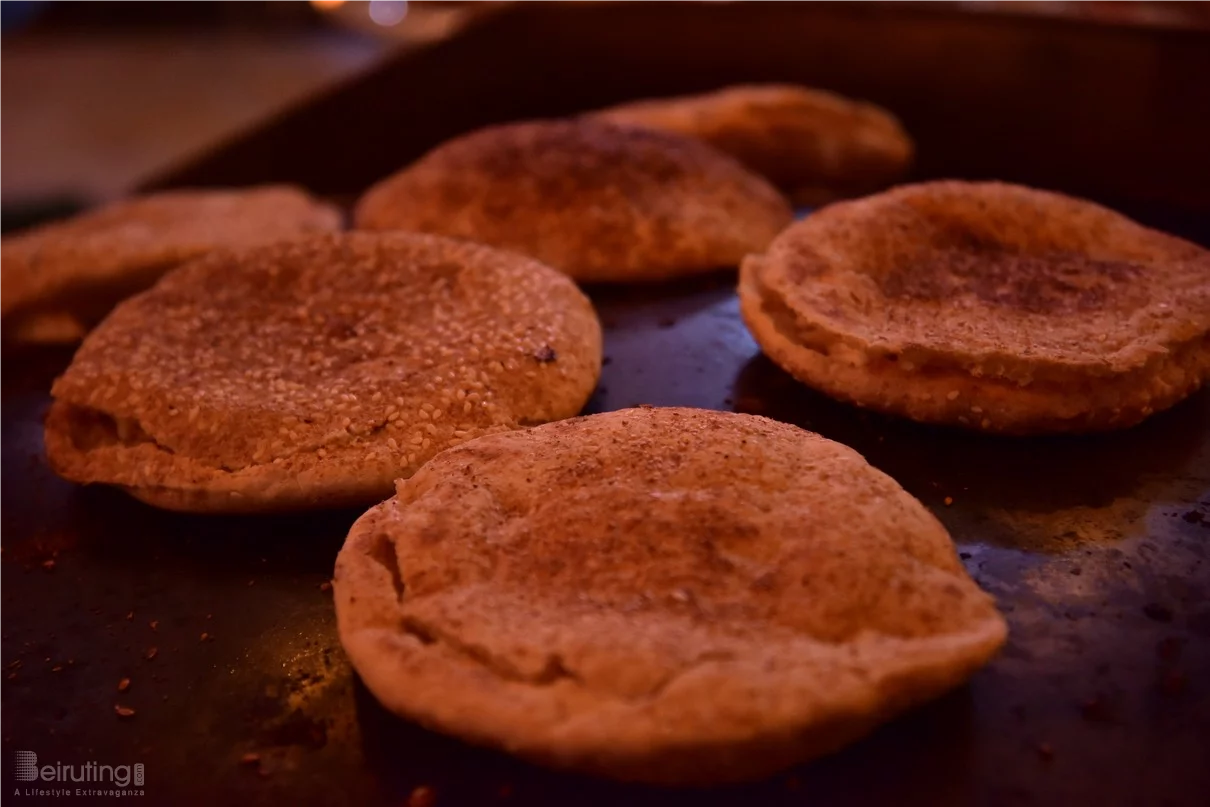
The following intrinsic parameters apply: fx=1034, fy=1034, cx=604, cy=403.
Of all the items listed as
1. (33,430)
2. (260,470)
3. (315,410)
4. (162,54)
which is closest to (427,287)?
(315,410)

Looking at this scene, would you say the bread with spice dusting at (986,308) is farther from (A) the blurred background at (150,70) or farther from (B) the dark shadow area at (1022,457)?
(A) the blurred background at (150,70)

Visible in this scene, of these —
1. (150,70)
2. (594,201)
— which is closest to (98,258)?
(594,201)

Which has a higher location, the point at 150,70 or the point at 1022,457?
the point at 1022,457

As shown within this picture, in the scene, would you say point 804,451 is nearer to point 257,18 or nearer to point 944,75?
point 944,75

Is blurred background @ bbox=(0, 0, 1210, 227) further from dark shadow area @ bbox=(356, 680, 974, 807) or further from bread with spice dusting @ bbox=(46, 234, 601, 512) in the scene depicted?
dark shadow area @ bbox=(356, 680, 974, 807)

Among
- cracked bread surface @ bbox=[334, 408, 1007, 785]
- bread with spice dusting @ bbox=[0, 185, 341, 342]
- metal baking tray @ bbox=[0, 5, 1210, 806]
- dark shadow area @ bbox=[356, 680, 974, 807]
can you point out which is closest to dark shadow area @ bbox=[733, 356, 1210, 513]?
metal baking tray @ bbox=[0, 5, 1210, 806]

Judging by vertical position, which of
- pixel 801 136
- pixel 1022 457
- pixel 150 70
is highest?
pixel 801 136

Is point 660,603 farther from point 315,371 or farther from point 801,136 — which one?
point 801,136
